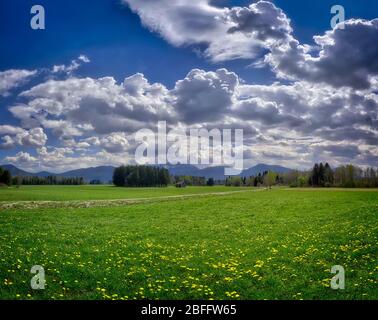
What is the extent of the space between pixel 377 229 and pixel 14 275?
69.3 ft

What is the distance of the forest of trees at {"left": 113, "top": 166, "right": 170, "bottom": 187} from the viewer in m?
134

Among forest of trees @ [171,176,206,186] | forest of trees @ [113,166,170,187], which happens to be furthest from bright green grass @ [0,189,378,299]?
forest of trees @ [171,176,206,186]

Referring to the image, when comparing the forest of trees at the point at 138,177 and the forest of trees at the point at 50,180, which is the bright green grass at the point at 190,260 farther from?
the forest of trees at the point at 50,180

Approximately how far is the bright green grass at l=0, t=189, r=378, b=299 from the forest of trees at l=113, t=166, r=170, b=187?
103907mm

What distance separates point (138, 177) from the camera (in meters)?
133

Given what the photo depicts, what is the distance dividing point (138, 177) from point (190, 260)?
381 ft

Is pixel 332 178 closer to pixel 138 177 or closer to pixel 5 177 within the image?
pixel 138 177

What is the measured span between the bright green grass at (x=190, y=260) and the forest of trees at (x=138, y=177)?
341ft

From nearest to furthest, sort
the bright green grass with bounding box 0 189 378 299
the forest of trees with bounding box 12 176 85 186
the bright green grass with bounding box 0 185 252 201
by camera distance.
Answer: the bright green grass with bounding box 0 189 378 299 < the bright green grass with bounding box 0 185 252 201 < the forest of trees with bounding box 12 176 85 186

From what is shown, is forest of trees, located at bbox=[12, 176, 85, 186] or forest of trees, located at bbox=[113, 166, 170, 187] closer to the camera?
forest of trees, located at bbox=[113, 166, 170, 187]

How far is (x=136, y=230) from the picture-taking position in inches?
1131

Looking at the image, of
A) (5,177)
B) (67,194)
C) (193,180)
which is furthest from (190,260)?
(193,180)

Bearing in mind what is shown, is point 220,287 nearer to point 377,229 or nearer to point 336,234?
point 336,234

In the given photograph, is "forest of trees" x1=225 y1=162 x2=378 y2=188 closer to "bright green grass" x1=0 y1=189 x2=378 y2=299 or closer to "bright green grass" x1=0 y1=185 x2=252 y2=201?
"bright green grass" x1=0 y1=185 x2=252 y2=201
